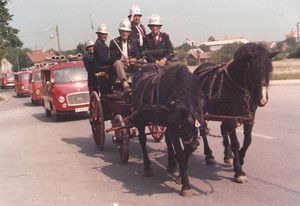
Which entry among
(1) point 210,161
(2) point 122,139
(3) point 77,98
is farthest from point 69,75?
(1) point 210,161

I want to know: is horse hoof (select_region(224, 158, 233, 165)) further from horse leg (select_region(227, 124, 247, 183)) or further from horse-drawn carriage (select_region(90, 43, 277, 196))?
horse leg (select_region(227, 124, 247, 183))

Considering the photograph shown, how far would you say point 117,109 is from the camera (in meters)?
8.71

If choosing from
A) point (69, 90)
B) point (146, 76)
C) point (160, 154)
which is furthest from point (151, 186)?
point (69, 90)

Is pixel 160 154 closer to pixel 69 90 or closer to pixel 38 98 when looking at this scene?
pixel 69 90

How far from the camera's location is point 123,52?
8633 mm

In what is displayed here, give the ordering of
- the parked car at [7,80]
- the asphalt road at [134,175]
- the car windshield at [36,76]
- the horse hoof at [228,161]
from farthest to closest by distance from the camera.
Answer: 1. the parked car at [7,80]
2. the car windshield at [36,76]
3. the horse hoof at [228,161]
4. the asphalt road at [134,175]

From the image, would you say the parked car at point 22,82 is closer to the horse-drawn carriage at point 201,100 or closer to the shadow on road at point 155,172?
the shadow on road at point 155,172

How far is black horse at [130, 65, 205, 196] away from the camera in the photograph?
537 centimetres

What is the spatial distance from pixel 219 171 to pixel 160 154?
1.90 metres

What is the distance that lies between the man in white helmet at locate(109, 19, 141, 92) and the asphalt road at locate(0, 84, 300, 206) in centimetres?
172

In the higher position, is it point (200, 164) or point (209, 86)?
point (209, 86)

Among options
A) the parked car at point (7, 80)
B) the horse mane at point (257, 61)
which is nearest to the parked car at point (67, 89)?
the horse mane at point (257, 61)

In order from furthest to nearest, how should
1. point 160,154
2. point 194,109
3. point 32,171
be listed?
point 160,154, point 32,171, point 194,109

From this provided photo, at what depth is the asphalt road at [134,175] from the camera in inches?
227
